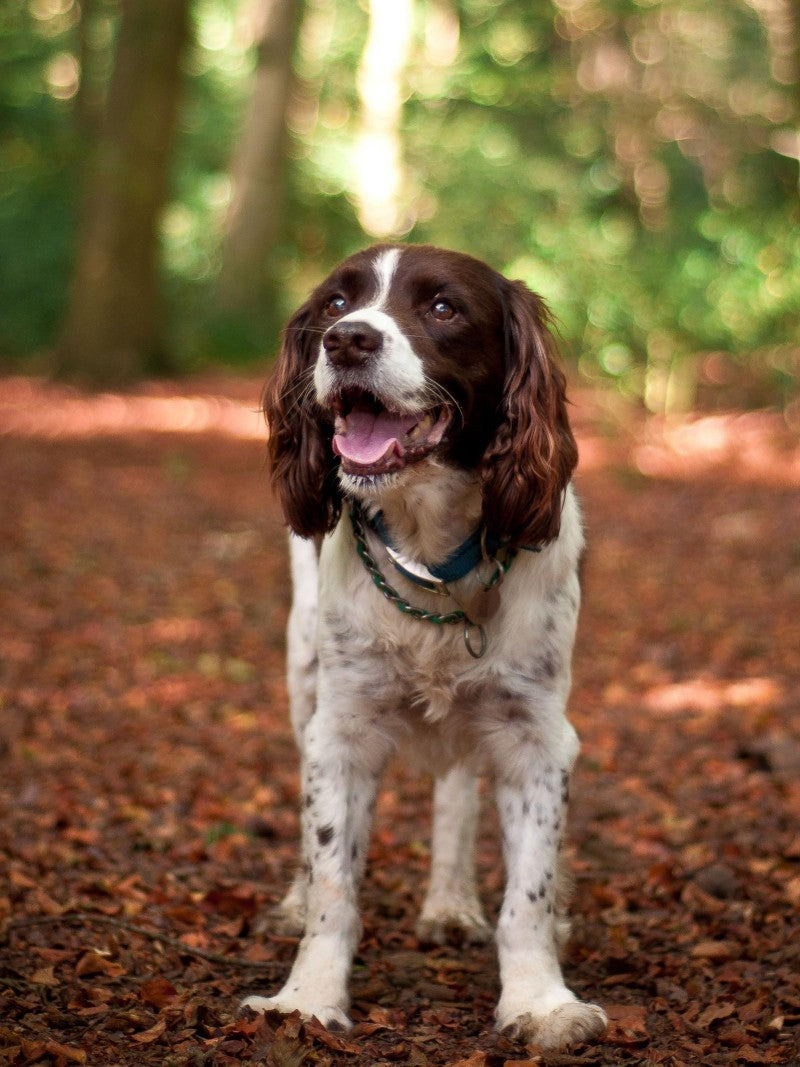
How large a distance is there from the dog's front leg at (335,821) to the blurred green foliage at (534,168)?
10.7 metres

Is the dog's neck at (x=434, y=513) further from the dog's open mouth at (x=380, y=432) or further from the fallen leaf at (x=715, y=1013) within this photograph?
the fallen leaf at (x=715, y=1013)

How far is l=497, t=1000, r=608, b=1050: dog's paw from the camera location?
3.16 metres

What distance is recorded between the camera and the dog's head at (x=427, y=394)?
326 centimetres

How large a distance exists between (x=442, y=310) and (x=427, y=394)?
27 centimetres

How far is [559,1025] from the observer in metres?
3.18

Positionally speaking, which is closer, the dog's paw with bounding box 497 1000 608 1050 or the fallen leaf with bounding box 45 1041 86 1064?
the fallen leaf with bounding box 45 1041 86 1064

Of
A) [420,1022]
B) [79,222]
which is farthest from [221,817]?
[79,222]

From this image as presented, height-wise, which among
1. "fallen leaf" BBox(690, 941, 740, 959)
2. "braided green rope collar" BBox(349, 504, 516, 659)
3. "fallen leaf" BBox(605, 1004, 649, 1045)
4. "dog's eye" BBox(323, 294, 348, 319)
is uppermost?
"dog's eye" BBox(323, 294, 348, 319)

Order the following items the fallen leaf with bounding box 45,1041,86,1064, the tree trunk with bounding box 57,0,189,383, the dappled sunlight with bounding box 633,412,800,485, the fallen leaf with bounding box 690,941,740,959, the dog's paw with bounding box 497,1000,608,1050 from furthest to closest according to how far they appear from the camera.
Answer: the tree trunk with bounding box 57,0,189,383, the dappled sunlight with bounding box 633,412,800,485, the fallen leaf with bounding box 690,941,740,959, the dog's paw with bounding box 497,1000,608,1050, the fallen leaf with bounding box 45,1041,86,1064

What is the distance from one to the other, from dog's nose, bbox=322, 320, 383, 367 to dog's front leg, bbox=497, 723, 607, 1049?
112 centimetres

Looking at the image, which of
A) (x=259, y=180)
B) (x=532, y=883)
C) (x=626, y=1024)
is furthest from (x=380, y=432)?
(x=259, y=180)

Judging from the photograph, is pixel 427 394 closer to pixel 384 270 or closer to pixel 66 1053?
pixel 384 270

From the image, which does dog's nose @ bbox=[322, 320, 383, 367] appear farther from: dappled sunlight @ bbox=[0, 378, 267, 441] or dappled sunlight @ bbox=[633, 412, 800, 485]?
dappled sunlight @ bbox=[0, 378, 267, 441]

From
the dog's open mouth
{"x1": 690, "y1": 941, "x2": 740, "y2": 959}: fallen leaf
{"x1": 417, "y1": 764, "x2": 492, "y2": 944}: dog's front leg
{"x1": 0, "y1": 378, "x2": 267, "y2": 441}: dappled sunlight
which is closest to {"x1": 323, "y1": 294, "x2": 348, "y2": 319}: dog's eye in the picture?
the dog's open mouth
